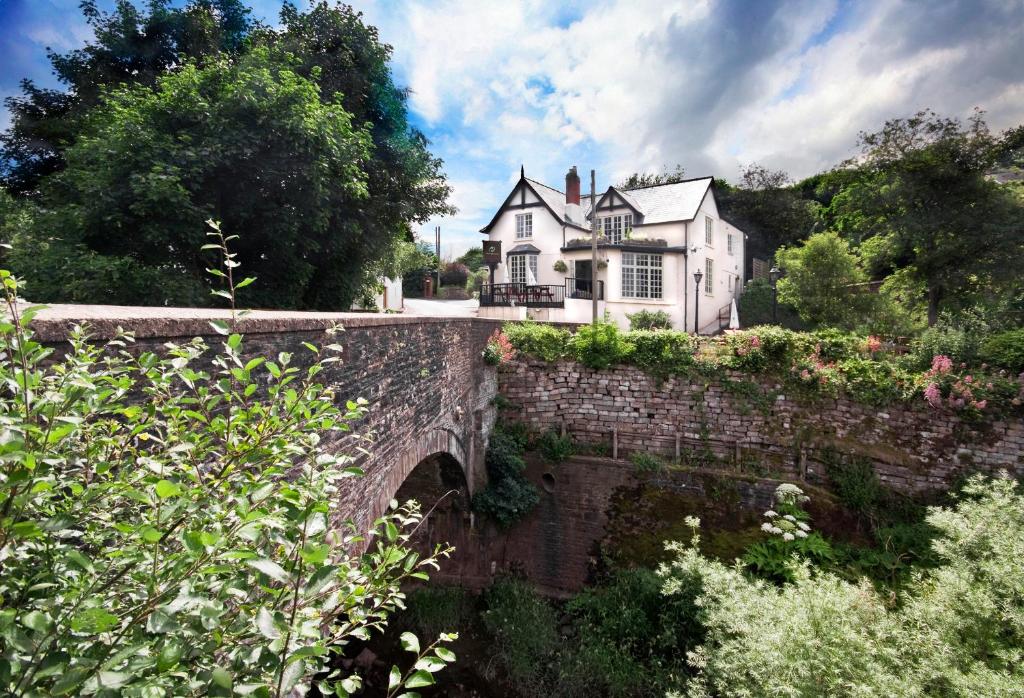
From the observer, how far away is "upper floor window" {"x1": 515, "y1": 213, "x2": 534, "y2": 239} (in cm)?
2353

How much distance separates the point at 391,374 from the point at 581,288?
1829cm

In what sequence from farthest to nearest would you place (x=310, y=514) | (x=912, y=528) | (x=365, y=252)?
Answer: (x=365, y=252) → (x=912, y=528) → (x=310, y=514)

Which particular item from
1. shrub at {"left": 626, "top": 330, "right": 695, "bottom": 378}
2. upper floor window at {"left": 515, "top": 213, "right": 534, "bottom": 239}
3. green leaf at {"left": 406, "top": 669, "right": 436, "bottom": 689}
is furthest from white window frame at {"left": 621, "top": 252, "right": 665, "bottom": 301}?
green leaf at {"left": 406, "top": 669, "right": 436, "bottom": 689}

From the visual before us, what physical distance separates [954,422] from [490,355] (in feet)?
34.1

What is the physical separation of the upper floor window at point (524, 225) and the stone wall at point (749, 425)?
12.6 meters

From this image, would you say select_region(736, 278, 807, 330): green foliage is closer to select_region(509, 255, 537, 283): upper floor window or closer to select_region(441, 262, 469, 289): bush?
select_region(509, 255, 537, 283): upper floor window

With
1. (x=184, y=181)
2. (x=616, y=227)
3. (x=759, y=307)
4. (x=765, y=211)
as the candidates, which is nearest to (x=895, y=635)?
(x=184, y=181)

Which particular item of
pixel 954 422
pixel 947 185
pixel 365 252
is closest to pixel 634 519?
pixel 954 422

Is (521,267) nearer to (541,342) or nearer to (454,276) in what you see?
(541,342)

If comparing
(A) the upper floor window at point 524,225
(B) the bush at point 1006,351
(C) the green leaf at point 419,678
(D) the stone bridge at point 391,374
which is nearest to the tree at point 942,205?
(B) the bush at point 1006,351

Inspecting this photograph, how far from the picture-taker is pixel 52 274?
8.78 meters

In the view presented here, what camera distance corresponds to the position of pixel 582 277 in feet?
76.4

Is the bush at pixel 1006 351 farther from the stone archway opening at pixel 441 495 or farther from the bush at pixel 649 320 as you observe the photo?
the stone archway opening at pixel 441 495

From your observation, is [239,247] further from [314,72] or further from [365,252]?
[314,72]
